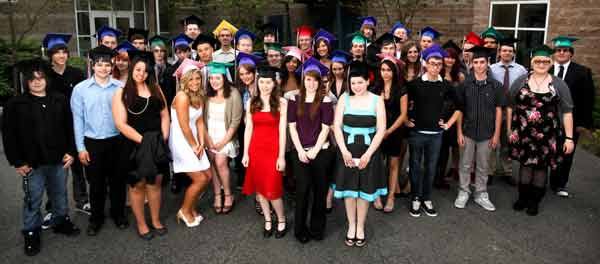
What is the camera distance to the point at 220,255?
430 centimetres

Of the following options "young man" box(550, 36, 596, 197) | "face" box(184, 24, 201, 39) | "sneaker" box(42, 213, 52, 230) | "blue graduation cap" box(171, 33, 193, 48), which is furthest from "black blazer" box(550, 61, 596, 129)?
"sneaker" box(42, 213, 52, 230)

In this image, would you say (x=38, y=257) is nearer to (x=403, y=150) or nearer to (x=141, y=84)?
(x=141, y=84)

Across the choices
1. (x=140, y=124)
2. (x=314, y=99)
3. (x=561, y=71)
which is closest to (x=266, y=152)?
(x=314, y=99)

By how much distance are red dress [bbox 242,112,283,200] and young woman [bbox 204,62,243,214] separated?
48cm

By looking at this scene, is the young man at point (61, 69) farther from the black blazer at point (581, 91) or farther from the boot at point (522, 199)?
the black blazer at point (581, 91)

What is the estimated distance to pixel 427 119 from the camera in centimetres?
491

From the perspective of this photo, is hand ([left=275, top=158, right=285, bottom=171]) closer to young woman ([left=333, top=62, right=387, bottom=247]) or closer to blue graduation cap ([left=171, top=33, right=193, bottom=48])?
young woman ([left=333, top=62, right=387, bottom=247])

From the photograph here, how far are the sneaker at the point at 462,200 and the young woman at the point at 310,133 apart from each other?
187 centimetres

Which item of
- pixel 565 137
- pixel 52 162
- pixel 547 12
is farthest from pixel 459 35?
pixel 52 162

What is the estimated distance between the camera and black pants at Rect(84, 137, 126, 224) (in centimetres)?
443

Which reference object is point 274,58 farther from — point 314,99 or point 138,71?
point 138,71

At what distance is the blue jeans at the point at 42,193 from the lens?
426 centimetres

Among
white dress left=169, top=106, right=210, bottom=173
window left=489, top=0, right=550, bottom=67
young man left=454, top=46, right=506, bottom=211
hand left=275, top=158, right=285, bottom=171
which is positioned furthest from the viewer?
window left=489, top=0, right=550, bottom=67

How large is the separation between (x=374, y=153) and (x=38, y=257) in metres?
3.21
